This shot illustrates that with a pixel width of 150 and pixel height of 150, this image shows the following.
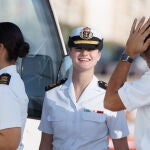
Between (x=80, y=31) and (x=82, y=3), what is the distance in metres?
6.75

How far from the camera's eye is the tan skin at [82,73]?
8.94ft

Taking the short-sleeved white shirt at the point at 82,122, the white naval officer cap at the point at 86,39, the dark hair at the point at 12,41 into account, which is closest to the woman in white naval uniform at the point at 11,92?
the dark hair at the point at 12,41

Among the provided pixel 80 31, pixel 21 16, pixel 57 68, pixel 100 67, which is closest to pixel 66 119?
pixel 80 31

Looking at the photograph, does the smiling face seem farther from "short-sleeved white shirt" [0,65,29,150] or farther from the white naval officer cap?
"short-sleeved white shirt" [0,65,29,150]

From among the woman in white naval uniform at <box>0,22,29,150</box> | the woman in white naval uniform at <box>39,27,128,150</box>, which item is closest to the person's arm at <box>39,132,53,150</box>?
the woman in white naval uniform at <box>39,27,128,150</box>

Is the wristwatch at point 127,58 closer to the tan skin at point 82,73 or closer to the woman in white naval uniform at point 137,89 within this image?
the woman in white naval uniform at point 137,89

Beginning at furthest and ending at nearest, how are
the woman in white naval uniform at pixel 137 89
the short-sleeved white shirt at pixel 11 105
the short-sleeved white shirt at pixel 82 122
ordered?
1. the short-sleeved white shirt at pixel 82 122
2. the short-sleeved white shirt at pixel 11 105
3. the woman in white naval uniform at pixel 137 89

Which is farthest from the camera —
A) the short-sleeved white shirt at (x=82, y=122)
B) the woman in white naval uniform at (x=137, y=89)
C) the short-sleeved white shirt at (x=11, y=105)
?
the short-sleeved white shirt at (x=82, y=122)

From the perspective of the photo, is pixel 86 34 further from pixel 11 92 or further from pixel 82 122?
pixel 11 92

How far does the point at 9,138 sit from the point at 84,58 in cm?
59

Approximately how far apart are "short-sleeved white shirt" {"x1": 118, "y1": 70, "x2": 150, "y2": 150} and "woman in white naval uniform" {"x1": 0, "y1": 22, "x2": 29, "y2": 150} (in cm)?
40

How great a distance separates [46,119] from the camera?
280 centimetres

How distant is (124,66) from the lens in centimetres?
228

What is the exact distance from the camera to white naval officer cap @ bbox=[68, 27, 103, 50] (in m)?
2.78
